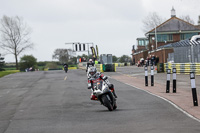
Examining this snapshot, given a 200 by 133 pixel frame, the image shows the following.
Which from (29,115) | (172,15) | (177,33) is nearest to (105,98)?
(29,115)

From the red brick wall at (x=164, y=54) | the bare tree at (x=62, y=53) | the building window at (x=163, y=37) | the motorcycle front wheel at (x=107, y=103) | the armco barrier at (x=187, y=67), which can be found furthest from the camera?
the bare tree at (x=62, y=53)

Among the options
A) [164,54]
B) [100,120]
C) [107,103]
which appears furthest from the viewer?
[164,54]

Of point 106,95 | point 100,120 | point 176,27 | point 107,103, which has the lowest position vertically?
point 100,120

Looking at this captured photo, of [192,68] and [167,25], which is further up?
[167,25]

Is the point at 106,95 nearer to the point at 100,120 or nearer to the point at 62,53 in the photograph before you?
the point at 100,120

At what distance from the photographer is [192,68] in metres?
32.7

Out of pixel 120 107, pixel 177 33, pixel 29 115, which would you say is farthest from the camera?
pixel 177 33

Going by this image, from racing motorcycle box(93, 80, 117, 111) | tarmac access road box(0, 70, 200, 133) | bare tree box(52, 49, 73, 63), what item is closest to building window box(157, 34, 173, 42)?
tarmac access road box(0, 70, 200, 133)

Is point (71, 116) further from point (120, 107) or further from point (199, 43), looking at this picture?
point (199, 43)

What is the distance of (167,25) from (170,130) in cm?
7864

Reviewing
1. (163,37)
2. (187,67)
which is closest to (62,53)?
(163,37)

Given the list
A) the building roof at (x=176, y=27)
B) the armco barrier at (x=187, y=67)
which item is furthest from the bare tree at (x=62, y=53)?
the armco barrier at (x=187, y=67)

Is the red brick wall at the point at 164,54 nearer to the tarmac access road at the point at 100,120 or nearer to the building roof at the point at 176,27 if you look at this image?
the building roof at the point at 176,27

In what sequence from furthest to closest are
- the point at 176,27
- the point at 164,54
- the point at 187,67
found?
the point at 176,27
the point at 164,54
the point at 187,67
